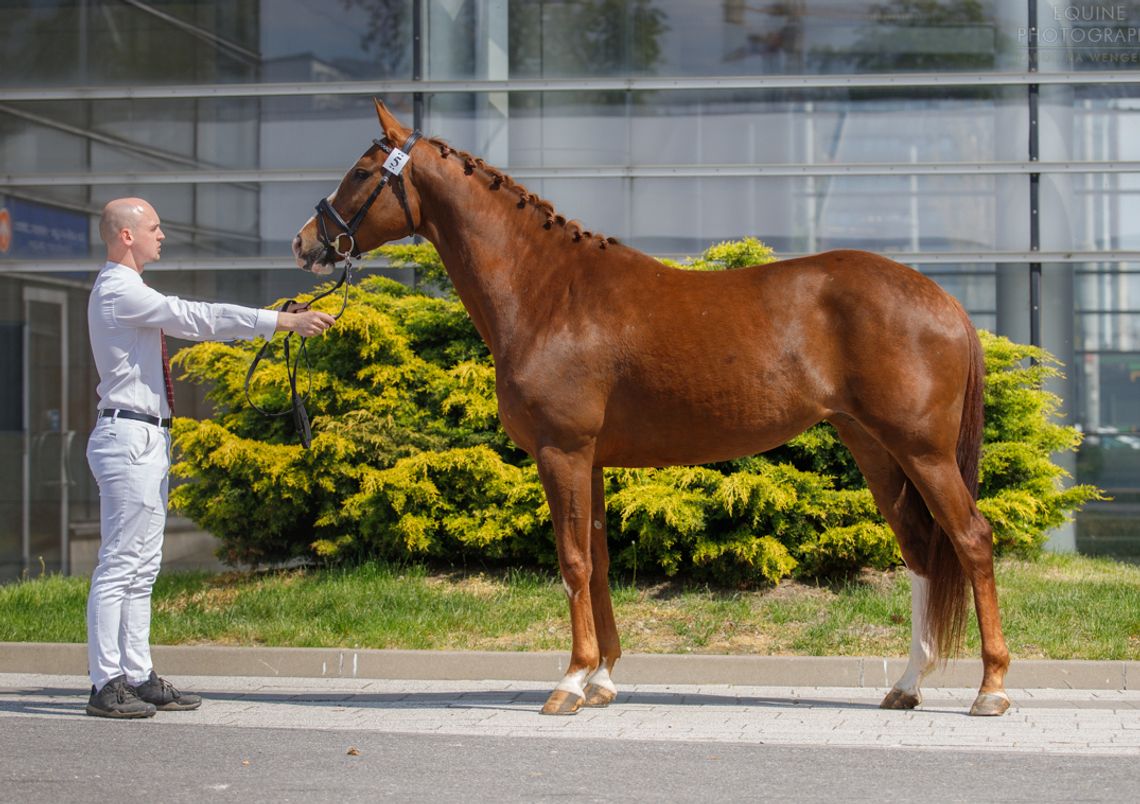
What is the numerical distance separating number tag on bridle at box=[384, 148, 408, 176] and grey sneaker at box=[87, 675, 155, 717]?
2.74 meters

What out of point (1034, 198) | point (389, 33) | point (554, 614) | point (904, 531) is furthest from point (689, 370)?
point (389, 33)

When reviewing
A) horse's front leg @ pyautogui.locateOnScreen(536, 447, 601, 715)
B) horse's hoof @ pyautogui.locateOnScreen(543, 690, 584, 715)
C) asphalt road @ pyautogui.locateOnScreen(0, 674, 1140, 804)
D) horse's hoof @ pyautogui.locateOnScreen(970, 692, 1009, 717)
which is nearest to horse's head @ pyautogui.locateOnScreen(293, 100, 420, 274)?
horse's front leg @ pyautogui.locateOnScreen(536, 447, 601, 715)

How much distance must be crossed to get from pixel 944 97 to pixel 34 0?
955 cm

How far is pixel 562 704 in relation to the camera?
6.00 metres

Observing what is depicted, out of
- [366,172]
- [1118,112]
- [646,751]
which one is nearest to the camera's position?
[646,751]

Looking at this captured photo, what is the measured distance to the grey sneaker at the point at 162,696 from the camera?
6176 mm

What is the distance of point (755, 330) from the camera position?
20.0 feet

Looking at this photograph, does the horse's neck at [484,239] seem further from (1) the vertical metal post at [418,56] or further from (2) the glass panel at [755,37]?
(2) the glass panel at [755,37]

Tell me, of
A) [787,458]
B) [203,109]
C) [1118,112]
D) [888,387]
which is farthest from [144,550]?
[1118,112]

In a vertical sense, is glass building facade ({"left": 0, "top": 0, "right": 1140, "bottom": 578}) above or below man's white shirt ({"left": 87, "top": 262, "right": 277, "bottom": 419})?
above

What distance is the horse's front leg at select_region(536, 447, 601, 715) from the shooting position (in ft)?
19.8

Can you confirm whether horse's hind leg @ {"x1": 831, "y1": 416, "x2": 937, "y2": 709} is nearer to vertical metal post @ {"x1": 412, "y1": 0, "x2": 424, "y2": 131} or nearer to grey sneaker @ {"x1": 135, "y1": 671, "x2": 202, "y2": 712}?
grey sneaker @ {"x1": 135, "y1": 671, "x2": 202, "y2": 712}

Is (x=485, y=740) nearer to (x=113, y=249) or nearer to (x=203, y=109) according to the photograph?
(x=113, y=249)

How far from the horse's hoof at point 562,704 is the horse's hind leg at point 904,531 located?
151 centimetres
